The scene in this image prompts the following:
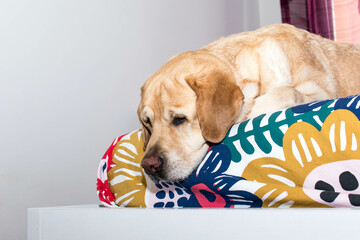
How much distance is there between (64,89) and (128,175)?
1227 millimetres

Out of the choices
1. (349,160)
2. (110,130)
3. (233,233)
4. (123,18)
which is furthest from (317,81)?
(123,18)

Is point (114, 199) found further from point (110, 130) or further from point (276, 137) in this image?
point (110, 130)

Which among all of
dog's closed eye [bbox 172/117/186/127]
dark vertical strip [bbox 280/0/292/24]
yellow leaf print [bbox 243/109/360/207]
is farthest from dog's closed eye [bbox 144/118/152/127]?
dark vertical strip [bbox 280/0/292/24]

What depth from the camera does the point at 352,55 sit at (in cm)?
204

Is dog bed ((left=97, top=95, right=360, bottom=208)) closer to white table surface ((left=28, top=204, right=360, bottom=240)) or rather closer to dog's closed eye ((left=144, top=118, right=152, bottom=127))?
white table surface ((left=28, top=204, right=360, bottom=240))

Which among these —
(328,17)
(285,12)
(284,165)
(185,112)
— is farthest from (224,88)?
(285,12)

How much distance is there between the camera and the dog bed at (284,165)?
3.20 feet

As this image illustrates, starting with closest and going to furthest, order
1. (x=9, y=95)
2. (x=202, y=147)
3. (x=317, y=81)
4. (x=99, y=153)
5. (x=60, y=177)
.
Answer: (x=202, y=147) < (x=317, y=81) < (x=9, y=95) < (x=60, y=177) < (x=99, y=153)

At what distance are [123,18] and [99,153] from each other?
1.10m

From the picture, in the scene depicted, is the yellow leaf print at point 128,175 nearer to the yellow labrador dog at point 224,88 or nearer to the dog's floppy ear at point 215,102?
the yellow labrador dog at point 224,88

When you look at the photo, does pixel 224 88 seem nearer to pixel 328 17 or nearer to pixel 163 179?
pixel 163 179

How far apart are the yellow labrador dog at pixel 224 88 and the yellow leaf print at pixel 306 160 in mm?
287

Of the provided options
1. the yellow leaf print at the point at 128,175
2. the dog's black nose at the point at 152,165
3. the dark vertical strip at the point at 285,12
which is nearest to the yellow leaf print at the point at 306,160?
the dog's black nose at the point at 152,165

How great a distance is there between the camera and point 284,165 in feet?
3.52
